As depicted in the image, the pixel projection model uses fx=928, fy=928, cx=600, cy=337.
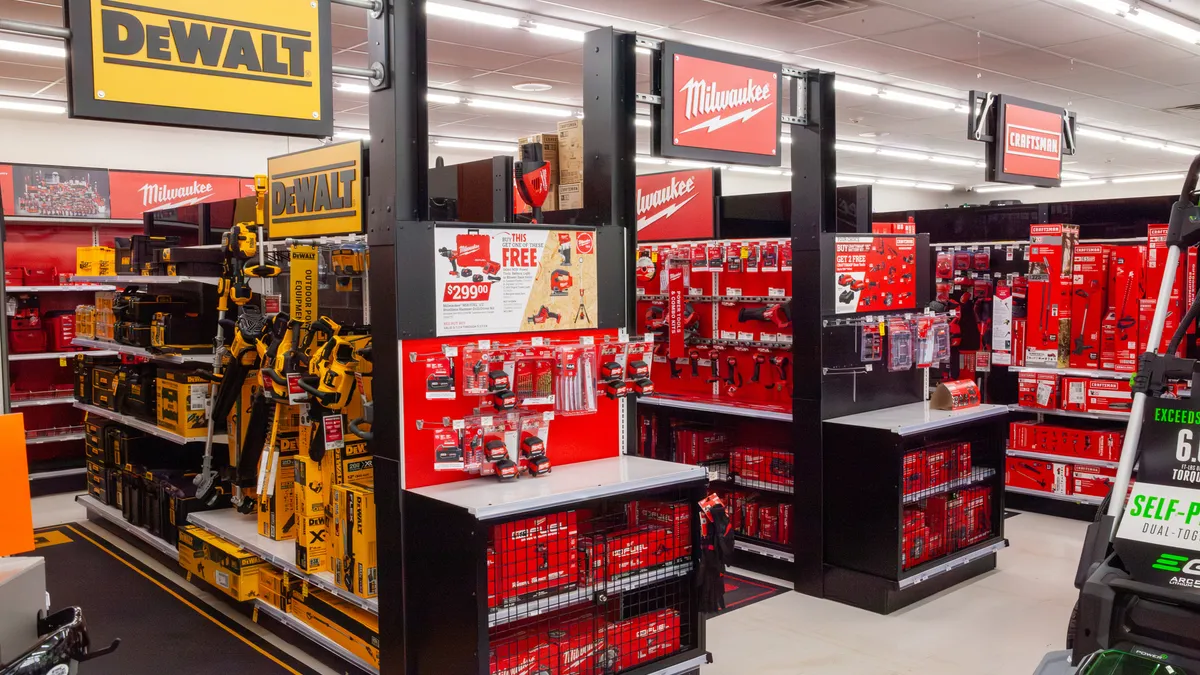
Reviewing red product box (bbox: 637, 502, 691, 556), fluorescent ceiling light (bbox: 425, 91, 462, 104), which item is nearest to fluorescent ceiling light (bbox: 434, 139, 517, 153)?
fluorescent ceiling light (bbox: 425, 91, 462, 104)

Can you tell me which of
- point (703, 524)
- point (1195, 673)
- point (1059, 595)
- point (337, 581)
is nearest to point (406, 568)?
point (337, 581)

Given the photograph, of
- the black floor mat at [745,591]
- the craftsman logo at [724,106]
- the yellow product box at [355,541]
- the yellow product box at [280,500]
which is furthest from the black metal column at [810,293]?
the yellow product box at [280,500]

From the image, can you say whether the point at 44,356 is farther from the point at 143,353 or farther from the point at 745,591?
the point at 745,591

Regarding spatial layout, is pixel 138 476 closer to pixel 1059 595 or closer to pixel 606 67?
pixel 606 67

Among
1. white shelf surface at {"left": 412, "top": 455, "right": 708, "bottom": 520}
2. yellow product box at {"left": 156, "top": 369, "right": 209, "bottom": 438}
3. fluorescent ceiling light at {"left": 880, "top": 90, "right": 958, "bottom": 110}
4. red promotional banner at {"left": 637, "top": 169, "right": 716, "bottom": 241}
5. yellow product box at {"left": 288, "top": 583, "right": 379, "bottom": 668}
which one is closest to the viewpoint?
white shelf surface at {"left": 412, "top": 455, "right": 708, "bottom": 520}

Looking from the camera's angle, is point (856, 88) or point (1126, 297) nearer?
point (1126, 297)

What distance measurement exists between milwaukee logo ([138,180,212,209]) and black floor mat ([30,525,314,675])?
4682 mm

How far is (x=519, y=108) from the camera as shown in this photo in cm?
1277

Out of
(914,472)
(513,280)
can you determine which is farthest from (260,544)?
(914,472)

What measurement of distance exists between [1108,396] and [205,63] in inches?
274

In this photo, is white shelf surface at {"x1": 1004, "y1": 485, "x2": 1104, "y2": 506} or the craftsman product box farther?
the craftsman product box

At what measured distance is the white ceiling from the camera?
8.47 metres

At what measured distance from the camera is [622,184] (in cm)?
452

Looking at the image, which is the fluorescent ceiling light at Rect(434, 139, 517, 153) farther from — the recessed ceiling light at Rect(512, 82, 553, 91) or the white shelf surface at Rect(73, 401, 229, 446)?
the white shelf surface at Rect(73, 401, 229, 446)
